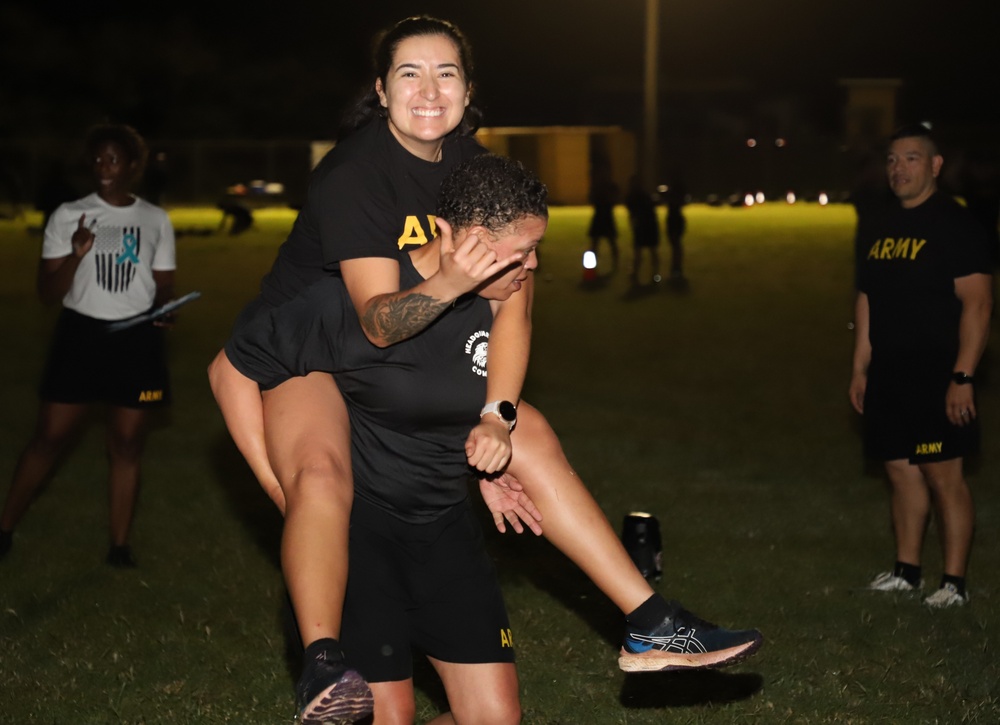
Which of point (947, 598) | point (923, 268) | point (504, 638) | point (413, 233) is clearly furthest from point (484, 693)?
point (923, 268)

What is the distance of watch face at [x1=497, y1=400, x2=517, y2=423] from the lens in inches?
148

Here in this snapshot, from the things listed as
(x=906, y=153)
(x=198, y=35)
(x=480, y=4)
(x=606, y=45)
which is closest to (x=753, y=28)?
(x=606, y=45)

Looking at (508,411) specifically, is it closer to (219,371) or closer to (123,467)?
(219,371)

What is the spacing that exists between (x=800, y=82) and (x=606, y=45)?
10.1 m

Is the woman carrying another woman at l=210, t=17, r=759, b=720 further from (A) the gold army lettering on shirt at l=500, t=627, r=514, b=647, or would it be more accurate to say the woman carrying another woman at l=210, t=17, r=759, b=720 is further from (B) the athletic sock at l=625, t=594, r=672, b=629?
(A) the gold army lettering on shirt at l=500, t=627, r=514, b=647

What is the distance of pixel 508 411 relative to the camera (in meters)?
3.78

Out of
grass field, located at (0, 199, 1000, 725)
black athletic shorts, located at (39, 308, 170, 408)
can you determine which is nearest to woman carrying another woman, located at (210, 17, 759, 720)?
grass field, located at (0, 199, 1000, 725)

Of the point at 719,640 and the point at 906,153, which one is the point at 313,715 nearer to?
the point at 719,640

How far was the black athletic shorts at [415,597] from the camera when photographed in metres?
3.83

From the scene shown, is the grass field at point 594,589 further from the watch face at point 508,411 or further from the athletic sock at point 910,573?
the watch face at point 508,411

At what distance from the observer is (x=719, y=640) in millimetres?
3953

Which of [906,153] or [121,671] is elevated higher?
[906,153]

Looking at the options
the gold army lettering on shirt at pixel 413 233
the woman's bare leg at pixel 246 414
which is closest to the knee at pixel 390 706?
the woman's bare leg at pixel 246 414

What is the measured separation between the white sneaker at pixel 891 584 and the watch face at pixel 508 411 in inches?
141
